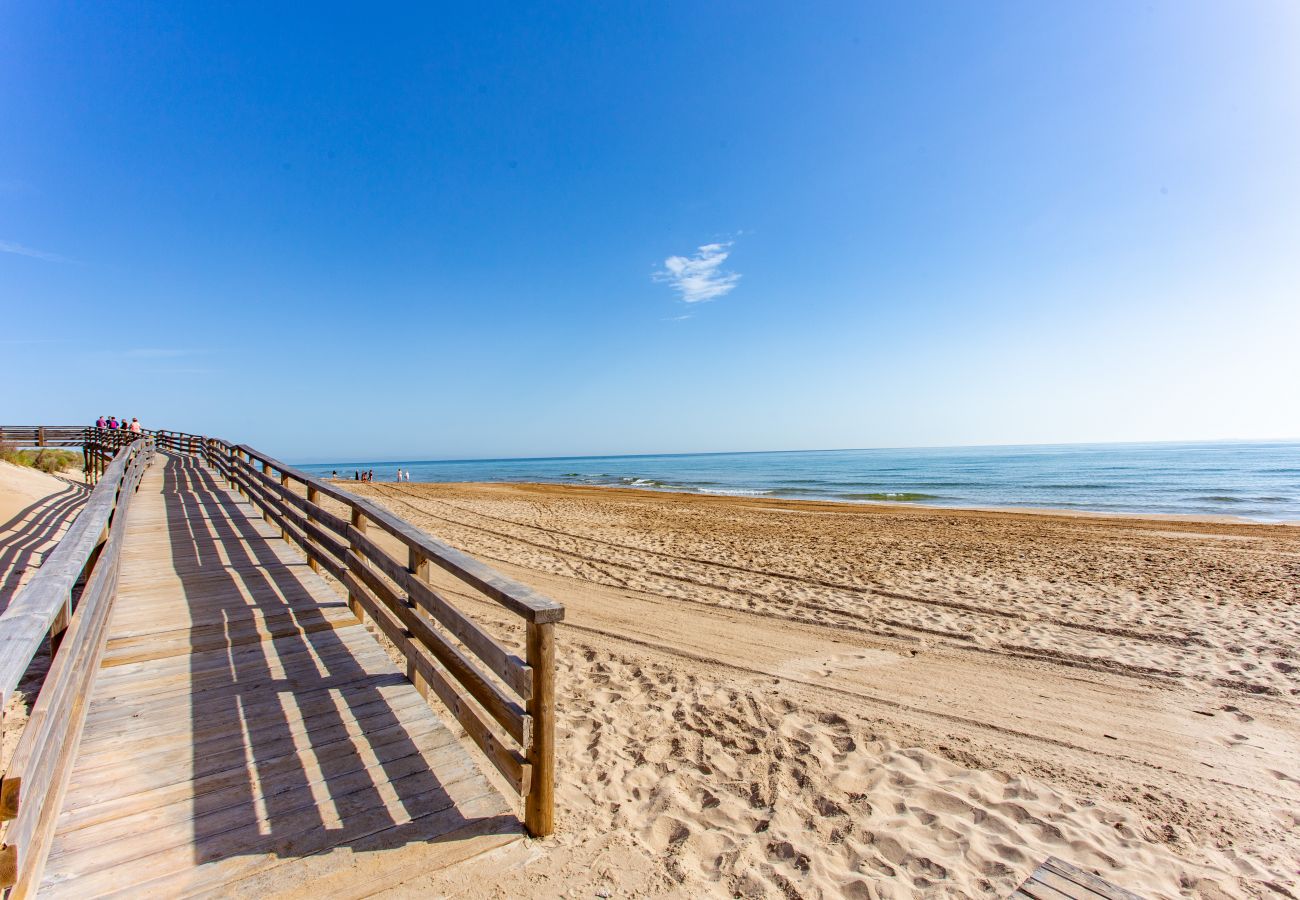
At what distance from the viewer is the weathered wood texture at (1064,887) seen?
227 centimetres

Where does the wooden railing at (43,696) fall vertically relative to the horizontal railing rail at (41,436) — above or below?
below

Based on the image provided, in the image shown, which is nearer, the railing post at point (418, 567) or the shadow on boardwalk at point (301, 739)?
the shadow on boardwalk at point (301, 739)

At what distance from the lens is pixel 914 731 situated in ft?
15.0

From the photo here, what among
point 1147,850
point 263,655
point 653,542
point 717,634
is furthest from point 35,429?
point 1147,850

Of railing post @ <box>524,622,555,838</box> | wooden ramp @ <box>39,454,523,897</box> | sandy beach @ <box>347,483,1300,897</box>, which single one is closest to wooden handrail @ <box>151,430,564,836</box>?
railing post @ <box>524,622,555,838</box>

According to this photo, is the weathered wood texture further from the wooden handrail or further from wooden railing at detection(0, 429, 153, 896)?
wooden railing at detection(0, 429, 153, 896)

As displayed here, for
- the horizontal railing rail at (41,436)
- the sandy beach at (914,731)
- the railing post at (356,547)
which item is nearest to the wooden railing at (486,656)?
the railing post at (356,547)

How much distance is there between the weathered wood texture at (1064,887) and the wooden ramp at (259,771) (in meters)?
2.24

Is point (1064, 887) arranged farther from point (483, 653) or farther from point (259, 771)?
point (259, 771)

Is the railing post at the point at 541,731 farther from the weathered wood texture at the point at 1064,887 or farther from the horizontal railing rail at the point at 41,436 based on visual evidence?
the horizontal railing rail at the point at 41,436

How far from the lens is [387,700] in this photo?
3.93 metres

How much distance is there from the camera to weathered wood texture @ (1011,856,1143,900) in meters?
2.27

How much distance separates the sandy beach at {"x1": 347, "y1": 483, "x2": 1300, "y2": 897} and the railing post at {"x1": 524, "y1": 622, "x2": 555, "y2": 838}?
0.17 metres

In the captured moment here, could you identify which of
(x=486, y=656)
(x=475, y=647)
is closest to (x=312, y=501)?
(x=475, y=647)
